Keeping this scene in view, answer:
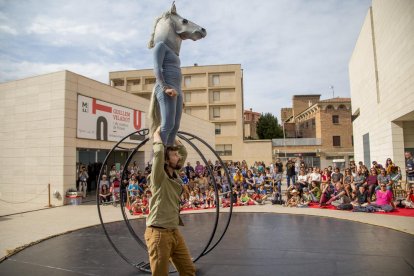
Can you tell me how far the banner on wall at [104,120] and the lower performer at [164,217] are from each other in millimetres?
10276

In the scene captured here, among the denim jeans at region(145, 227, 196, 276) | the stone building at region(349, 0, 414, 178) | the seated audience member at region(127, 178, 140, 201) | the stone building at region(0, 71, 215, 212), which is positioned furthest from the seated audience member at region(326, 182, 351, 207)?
the denim jeans at region(145, 227, 196, 276)

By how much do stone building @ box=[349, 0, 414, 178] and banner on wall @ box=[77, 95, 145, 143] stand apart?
38.5ft

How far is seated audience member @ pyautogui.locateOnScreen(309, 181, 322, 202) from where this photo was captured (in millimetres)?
10586

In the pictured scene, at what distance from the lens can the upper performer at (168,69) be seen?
9.84 feet

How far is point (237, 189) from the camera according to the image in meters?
11.6

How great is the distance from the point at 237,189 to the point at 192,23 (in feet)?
30.0

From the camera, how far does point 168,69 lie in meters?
3.08

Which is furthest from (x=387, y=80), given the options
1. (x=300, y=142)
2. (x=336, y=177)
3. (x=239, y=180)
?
(x=300, y=142)

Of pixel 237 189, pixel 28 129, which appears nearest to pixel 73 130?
pixel 28 129

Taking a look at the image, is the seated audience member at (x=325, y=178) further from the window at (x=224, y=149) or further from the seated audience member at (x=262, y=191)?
the window at (x=224, y=149)

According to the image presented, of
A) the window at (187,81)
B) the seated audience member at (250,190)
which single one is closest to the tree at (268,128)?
the window at (187,81)

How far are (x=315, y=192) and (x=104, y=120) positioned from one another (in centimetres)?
930

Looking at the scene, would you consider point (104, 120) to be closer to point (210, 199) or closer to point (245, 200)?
point (210, 199)

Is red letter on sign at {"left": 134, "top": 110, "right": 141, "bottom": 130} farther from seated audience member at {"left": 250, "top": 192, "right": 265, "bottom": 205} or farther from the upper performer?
the upper performer
